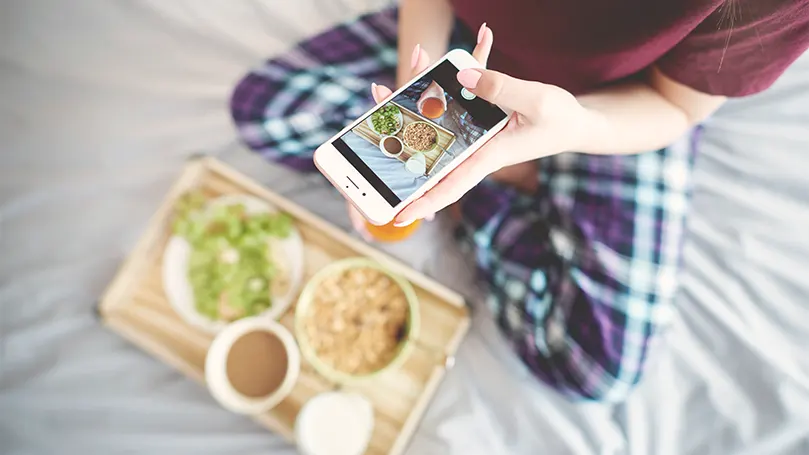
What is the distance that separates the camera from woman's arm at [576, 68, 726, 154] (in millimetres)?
550

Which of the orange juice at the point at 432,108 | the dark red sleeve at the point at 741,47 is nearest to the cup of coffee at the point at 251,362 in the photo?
the orange juice at the point at 432,108

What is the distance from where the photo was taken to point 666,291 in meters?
0.66

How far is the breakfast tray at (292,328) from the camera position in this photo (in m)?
0.69

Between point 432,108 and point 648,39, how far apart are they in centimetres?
22

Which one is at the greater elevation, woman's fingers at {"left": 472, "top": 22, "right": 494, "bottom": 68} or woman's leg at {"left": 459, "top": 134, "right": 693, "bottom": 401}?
woman's fingers at {"left": 472, "top": 22, "right": 494, "bottom": 68}

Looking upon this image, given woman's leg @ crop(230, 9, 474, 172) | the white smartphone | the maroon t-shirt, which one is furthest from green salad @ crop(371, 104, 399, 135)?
woman's leg @ crop(230, 9, 474, 172)

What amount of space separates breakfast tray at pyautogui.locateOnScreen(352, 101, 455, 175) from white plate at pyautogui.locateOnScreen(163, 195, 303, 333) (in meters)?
0.33

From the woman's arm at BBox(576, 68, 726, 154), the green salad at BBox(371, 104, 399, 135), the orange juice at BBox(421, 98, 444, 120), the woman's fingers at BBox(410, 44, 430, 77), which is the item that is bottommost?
the green salad at BBox(371, 104, 399, 135)

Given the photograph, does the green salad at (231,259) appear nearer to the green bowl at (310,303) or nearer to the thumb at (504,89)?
the green bowl at (310,303)

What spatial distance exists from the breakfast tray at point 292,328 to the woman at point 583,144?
3.2 inches

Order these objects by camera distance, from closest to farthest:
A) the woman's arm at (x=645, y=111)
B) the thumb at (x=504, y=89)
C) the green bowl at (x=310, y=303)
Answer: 1. the thumb at (x=504, y=89)
2. the woman's arm at (x=645, y=111)
3. the green bowl at (x=310, y=303)

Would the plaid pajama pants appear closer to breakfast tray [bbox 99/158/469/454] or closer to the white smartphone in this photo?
breakfast tray [bbox 99/158/469/454]

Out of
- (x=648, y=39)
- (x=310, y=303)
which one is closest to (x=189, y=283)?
(x=310, y=303)

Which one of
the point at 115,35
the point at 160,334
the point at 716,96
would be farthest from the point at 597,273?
the point at 115,35
